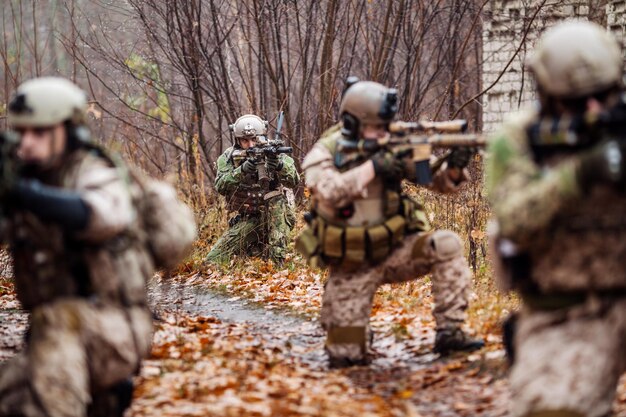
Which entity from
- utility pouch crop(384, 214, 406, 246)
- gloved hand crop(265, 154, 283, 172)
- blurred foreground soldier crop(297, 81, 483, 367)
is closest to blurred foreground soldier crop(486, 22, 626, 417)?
blurred foreground soldier crop(297, 81, 483, 367)

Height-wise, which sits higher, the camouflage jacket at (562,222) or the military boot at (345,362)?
the camouflage jacket at (562,222)

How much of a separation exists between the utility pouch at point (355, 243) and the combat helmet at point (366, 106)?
25.4 inches

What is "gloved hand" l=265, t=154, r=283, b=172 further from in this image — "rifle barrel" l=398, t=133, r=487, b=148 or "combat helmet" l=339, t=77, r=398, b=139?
"rifle barrel" l=398, t=133, r=487, b=148

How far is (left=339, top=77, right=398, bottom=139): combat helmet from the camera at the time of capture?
5.98 metres

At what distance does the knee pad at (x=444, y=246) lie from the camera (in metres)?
5.97

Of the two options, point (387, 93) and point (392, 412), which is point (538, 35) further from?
point (392, 412)

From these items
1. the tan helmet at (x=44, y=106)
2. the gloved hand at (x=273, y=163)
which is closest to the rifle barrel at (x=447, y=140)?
the tan helmet at (x=44, y=106)

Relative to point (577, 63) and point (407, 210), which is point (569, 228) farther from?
point (407, 210)

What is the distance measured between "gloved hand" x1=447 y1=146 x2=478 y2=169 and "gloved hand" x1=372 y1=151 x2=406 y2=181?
1.05ft

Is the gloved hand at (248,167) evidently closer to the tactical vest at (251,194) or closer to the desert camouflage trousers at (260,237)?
the tactical vest at (251,194)

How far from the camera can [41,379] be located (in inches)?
147

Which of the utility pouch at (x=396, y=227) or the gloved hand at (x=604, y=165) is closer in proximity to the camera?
the gloved hand at (x=604, y=165)

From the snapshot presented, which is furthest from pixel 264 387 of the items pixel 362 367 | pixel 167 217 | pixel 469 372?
pixel 167 217

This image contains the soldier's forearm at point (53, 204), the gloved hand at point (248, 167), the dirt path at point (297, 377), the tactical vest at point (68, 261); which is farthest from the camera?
the gloved hand at point (248, 167)
